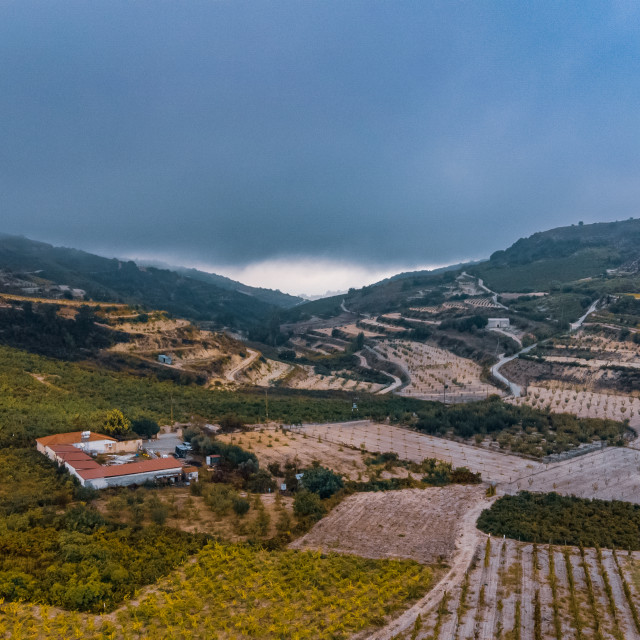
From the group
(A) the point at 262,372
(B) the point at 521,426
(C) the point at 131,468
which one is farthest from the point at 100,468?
(A) the point at 262,372

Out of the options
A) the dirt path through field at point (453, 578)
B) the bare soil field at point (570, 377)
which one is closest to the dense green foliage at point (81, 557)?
the dirt path through field at point (453, 578)

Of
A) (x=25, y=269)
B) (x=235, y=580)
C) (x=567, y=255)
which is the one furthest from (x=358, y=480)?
(x=567, y=255)

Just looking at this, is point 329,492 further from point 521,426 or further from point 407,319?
point 407,319

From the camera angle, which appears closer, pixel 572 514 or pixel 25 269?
pixel 572 514

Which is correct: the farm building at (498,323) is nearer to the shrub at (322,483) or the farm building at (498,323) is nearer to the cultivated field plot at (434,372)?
the cultivated field plot at (434,372)

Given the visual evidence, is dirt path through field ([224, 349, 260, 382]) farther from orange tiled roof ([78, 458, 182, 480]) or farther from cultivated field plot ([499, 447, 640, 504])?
cultivated field plot ([499, 447, 640, 504])

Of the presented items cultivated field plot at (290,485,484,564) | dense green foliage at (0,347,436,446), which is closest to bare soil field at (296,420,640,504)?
cultivated field plot at (290,485,484,564)

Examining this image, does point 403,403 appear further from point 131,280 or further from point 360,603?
point 131,280
